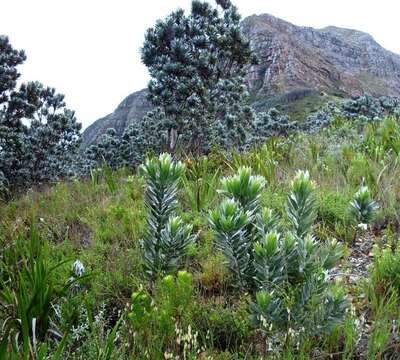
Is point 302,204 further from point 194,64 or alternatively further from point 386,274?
point 194,64

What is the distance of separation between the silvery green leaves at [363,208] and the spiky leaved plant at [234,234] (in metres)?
1.44

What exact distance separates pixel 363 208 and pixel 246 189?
146 cm

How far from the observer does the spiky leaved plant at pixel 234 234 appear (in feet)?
6.89

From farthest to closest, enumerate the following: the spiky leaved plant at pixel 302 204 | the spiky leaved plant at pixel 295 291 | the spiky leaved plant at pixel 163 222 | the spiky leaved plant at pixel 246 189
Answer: the spiky leaved plant at pixel 163 222
the spiky leaved plant at pixel 246 189
the spiky leaved plant at pixel 302 204
the spiky leaved plant at pixel 295 291

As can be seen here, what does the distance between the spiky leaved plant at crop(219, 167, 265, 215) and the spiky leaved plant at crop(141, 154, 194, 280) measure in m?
0.34

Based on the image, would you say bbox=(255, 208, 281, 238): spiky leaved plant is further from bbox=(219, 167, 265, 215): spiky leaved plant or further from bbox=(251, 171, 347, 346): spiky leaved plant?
bbox=(219, 167, 265, 215): spiky leaved plant

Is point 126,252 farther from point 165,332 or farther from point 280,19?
point 280,19

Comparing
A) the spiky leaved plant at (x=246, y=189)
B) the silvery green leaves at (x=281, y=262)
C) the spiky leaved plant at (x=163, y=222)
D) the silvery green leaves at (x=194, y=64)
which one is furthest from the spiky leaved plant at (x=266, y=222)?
the silvery green leaves at (x=194, y=64)

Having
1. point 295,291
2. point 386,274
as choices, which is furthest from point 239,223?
point 386,274

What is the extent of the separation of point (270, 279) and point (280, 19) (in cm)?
21225

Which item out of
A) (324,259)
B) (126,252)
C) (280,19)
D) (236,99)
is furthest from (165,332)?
(280,19)

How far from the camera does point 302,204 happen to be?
2246 mm

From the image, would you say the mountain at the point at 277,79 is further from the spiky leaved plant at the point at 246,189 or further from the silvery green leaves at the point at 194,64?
the spiky leaved plant at the point at 246,189

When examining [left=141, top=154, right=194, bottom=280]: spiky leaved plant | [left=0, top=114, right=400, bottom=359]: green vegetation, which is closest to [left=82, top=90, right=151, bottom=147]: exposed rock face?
[left=0, top=114, right=400, bottom=359]: green vegetation
